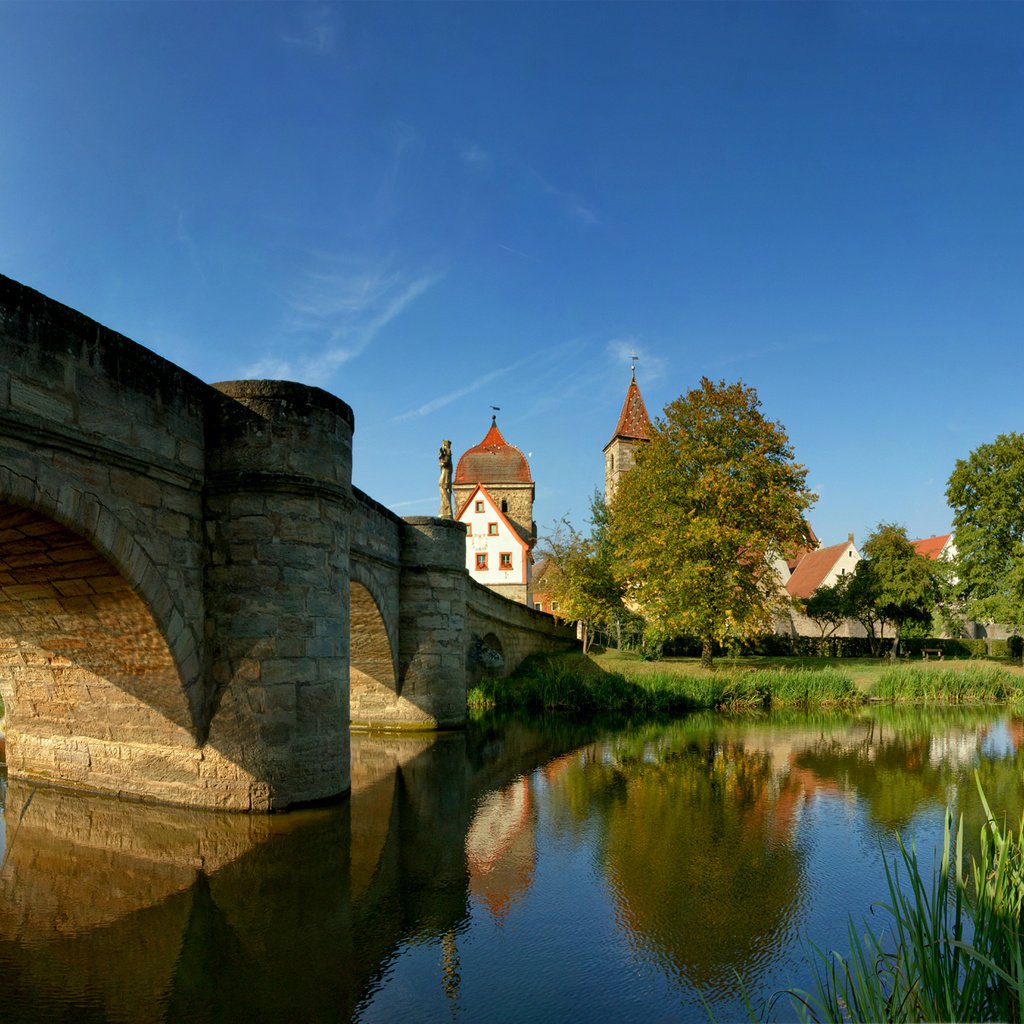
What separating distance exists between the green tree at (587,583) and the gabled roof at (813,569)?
2071cm

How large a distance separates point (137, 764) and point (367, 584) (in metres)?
4.84

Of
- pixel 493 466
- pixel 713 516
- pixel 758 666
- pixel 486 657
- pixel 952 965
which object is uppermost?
pixel 493 466

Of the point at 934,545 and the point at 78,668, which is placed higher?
the point at 934,545

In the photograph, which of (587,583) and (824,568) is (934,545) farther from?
(587,583)

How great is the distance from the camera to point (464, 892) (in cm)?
619

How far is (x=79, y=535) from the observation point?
651cm

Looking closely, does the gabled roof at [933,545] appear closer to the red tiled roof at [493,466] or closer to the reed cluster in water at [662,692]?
the red tiled roof at [493,466]

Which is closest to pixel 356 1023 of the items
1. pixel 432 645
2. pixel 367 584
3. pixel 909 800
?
pixel 909 800

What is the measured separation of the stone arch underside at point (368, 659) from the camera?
13.5m

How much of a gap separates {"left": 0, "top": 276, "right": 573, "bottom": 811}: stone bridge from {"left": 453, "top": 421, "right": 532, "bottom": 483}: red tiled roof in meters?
40.4

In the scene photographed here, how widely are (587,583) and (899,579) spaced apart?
14605 mm

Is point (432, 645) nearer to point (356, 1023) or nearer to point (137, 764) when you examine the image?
point (137, 764)

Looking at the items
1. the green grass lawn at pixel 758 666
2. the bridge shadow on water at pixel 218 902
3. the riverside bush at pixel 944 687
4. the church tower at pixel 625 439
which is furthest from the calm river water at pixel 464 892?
the church tower at pixel 625 439

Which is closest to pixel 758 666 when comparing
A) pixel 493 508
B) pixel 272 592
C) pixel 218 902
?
pixel 493 508
